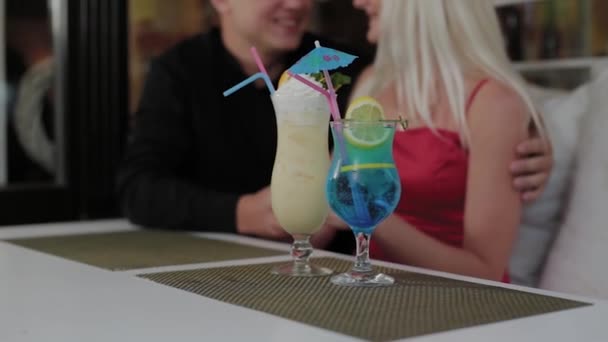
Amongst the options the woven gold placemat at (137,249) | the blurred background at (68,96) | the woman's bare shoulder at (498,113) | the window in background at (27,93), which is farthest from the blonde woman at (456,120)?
the window in background at (27,93)

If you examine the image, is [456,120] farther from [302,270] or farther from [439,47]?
[302,270]

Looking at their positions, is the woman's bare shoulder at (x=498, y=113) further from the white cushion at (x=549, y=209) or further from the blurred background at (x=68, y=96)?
the blurred background at (x=68, y=96)

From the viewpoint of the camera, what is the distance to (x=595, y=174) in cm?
176

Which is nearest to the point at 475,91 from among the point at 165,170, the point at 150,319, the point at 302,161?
the point at 302,161

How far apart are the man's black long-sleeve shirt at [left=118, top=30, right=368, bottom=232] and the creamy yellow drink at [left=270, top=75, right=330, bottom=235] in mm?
903

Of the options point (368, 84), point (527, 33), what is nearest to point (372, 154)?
point (368, 84)

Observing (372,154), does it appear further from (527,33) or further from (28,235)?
(527,33)

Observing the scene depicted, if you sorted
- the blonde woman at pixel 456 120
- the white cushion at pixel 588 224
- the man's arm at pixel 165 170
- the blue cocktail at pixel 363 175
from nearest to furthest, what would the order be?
the blue cocktail at pixel 363 175 → the blonde woman at pixel 456 120 → the white cushion at pixel 588 224 → the man's arm at pixel 165 170

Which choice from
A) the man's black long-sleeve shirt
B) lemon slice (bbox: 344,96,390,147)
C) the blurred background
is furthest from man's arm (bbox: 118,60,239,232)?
the blurred background

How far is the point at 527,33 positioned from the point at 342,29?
0.76 m

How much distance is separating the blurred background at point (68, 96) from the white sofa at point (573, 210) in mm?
1185

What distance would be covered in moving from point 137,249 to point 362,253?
52 cm

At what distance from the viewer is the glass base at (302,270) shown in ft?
3.90

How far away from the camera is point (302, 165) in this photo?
119 cm
